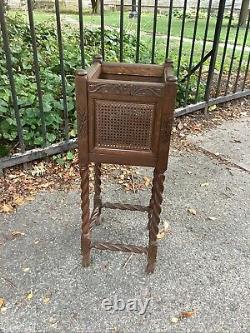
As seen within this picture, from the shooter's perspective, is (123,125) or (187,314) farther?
(187,314)

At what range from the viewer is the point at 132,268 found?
2180 mm

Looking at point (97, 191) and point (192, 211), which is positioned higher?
point (97, 191)

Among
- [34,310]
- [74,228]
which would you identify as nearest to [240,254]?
[74,228]

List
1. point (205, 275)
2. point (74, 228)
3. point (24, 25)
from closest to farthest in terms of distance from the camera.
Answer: point (205, 275)
point (74, 228)
point (24, 25)

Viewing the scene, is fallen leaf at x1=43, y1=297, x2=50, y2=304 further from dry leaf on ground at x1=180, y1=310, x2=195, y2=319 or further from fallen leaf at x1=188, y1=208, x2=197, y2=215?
fallen leaf at x1=188, y1=208, x2=197, y2=215

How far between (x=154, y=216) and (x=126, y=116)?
611mm

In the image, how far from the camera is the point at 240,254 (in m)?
2.31

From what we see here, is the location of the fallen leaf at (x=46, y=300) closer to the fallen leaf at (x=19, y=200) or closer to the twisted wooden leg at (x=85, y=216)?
the twisted wooden leg at (x=85, y=216)

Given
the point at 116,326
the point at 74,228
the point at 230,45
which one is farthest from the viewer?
the point at 230,45

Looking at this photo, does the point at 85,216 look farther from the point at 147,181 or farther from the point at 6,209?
the point at 147,181

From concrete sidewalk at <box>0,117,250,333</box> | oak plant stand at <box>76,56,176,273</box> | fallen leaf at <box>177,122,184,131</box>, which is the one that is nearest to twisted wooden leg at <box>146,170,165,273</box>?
oak plant stand at <box>76,56,176,273</box>

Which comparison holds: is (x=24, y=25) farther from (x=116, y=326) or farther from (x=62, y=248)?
(x=116, y=326)

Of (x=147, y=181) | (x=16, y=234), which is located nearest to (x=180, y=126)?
(x=147, y=181)

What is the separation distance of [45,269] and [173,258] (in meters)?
0.82
